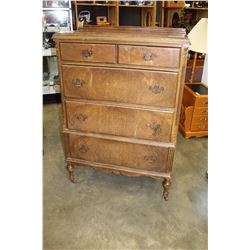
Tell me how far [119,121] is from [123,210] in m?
0.66

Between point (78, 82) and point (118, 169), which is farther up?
point (78, 82)

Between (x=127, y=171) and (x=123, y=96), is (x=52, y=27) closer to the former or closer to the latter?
(x=123, y=96)

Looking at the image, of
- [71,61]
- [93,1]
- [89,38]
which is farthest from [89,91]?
[93,1]

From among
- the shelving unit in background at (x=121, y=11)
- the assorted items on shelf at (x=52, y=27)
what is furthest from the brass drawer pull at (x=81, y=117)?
the shelving unit in background at (x=121, y=11)

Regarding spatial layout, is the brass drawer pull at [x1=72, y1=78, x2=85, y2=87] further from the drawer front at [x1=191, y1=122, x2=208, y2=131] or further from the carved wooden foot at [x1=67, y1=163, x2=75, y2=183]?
the drawer front at [x1=191, y1=122, x2=208, y2=131]

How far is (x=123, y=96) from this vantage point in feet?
4.84

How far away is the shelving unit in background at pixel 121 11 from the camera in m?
3.40

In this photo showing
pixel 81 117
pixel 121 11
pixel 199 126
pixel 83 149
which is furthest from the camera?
pixel 121 11

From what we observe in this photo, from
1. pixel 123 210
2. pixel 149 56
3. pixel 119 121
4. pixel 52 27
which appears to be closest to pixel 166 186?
pixel 123 210

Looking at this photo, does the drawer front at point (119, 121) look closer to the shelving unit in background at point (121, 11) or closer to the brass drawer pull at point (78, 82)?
the brass drawer pull at point (78, 82)

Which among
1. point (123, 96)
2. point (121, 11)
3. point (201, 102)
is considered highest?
point (121, 11)

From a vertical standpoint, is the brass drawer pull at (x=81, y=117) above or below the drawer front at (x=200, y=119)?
above
